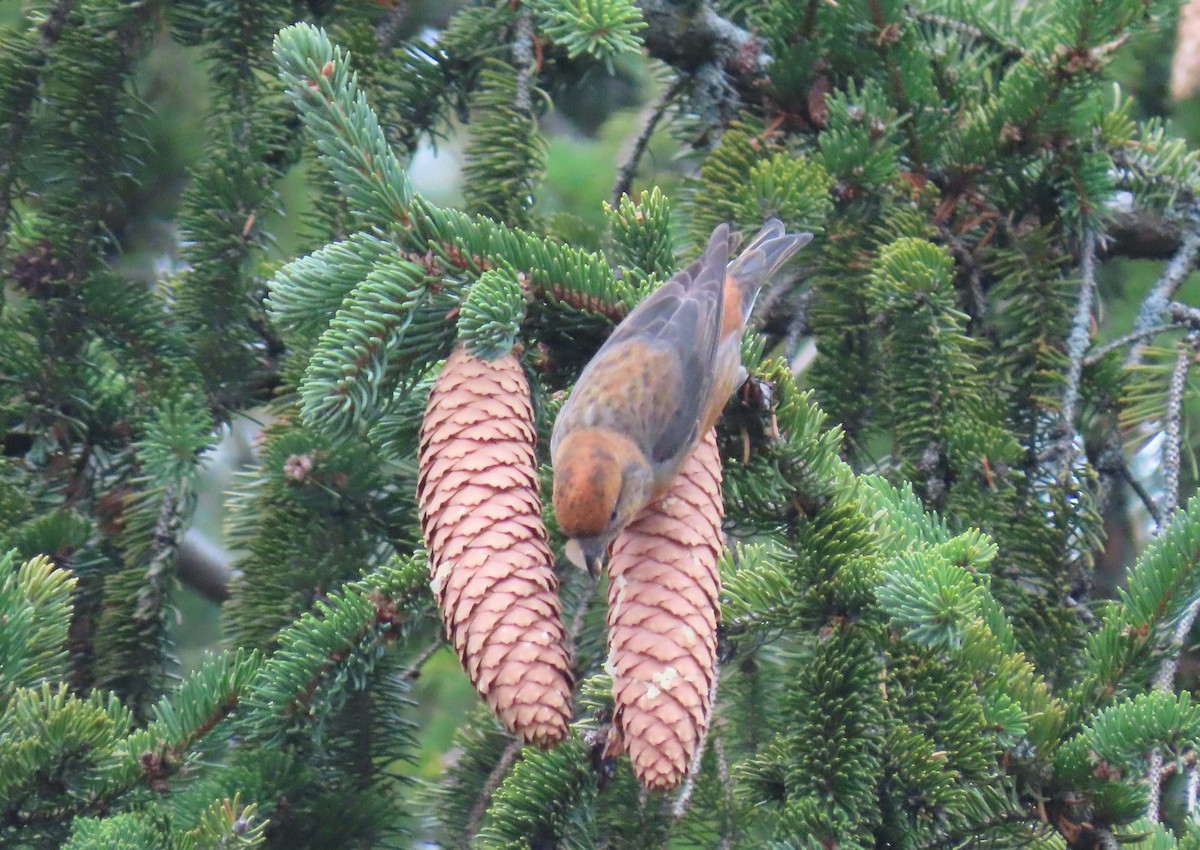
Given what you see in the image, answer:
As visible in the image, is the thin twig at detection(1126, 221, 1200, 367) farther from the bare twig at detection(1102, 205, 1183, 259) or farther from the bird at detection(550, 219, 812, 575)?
the bird at detection(550, 219, 812, 575)

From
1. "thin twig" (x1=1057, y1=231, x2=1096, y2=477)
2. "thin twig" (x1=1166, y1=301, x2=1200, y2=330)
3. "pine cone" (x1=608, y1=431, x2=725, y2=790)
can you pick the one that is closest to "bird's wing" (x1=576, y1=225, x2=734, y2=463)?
"pine cone" (x1=608, y1=431, x2=725, y2=790)

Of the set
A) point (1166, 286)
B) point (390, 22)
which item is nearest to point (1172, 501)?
point (1166, 286)

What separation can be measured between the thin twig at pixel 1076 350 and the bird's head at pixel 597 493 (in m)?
0.89

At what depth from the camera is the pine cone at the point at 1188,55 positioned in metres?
2.95

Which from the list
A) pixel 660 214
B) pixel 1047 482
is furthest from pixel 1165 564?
pixel 660 214

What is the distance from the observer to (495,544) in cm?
167

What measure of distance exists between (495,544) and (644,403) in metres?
0.58

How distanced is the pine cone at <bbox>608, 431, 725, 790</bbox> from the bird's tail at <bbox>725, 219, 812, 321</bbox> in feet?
2.31

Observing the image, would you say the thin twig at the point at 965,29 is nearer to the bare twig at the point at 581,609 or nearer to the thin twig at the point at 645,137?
the thin twig at the point at 645,137

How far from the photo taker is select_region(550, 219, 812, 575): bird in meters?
1.87

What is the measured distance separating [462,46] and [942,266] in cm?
116

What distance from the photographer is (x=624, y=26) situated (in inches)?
86.8

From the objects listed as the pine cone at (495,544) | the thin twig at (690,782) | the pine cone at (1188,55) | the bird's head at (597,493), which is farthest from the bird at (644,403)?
the pine cone at (1188,55)

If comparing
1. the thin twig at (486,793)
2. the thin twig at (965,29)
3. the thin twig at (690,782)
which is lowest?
the thin twig at (486,793)
